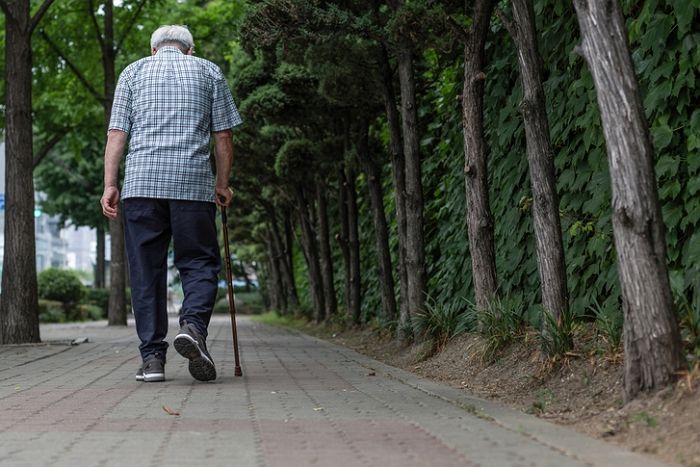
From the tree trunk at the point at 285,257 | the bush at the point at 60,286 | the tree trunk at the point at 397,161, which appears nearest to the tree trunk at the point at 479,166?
the tree trunk at the point at 397,161

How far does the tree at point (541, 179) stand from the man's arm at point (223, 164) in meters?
2.14

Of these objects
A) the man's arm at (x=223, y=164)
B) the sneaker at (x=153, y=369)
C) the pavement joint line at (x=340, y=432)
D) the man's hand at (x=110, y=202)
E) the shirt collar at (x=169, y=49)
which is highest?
the shirt collar at (x=169, y=49)

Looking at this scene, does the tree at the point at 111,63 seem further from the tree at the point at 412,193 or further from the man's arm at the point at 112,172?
the man's arm at the point at 112,172

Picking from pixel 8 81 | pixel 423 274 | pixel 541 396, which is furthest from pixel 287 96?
pixel 541 396

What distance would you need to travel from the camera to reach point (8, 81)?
45.6 feet

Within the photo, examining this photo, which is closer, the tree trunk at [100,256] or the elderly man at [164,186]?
the elderly man at [164,186]

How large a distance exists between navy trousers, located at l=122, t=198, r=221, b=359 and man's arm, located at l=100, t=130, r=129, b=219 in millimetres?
92

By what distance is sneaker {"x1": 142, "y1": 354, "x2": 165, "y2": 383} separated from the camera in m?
7.36

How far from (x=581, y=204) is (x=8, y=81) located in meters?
8.94

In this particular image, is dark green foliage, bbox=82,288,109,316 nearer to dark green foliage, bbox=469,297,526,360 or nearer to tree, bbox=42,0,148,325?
tree, bbox=42,0,148,325

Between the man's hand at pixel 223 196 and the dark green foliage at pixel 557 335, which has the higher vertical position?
the man's hand at pixel 223 196

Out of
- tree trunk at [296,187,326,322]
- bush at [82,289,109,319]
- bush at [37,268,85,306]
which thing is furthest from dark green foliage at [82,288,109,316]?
tree trunk at [296,187,326,322]

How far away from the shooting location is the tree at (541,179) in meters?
6.97

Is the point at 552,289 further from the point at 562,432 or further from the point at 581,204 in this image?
the point at 562,432
